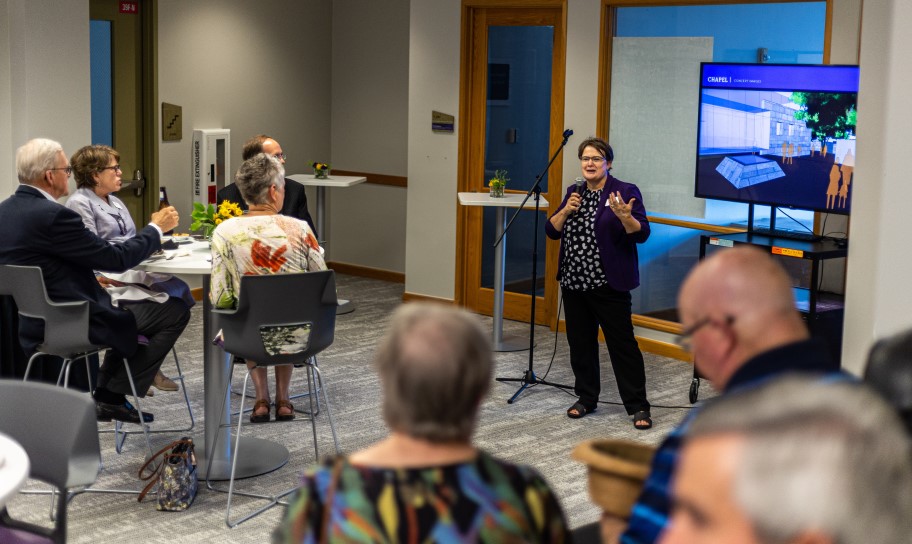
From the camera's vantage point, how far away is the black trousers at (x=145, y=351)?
554cm

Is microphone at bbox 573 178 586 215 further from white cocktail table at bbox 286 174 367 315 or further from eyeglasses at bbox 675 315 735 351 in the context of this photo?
eyeglasses at bbox 675 315 735 351

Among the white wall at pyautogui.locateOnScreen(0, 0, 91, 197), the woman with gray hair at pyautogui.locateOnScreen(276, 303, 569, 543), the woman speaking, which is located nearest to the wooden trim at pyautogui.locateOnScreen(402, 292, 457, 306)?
the woman speaking

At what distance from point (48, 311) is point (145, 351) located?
850 mm

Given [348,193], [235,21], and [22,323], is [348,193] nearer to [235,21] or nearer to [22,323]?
[235,21]

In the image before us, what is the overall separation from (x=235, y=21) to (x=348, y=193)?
1909mm

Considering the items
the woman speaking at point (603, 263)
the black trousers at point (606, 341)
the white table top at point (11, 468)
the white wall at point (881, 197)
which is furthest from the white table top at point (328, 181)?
the white table top at point (11, 468)

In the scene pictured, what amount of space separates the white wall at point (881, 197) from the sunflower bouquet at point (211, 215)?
2.80m

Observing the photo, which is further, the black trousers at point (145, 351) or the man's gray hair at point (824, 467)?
the black trousers at point (145, 351)

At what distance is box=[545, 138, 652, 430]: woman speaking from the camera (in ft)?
19.0

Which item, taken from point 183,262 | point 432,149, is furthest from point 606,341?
point 432,149

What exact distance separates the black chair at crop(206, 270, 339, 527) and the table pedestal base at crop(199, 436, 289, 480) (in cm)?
38

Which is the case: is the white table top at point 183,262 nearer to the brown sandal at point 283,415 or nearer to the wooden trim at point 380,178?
the brown sandal at point 283,415

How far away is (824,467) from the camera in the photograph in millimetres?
1087

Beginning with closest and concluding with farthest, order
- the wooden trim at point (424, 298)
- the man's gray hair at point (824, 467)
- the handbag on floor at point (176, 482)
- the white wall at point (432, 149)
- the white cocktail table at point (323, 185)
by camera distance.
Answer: the man's gray hair at point (824, 467), the handbag on floor at point (176, 482), the white wall at point (432, 149), the white cocktail table at point (323, 185), the wooden trim at point (424, 298)
